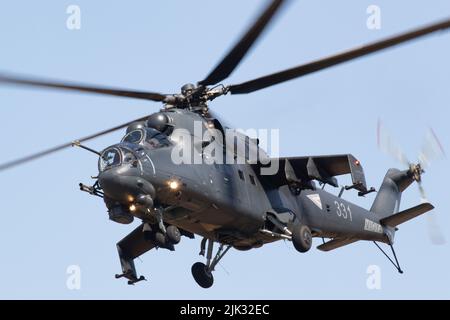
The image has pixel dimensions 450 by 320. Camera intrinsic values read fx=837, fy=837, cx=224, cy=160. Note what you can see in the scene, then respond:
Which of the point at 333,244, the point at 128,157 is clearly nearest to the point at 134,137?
the point at 128,157

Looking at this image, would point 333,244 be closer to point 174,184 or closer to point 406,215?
point 406,215

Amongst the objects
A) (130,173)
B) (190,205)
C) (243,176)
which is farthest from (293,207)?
(130,173)

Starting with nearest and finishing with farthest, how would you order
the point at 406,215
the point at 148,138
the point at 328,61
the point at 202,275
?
1. the point at 328,61
2. the point at 148,138
3. the point at 202,275
4. the point at 406,215

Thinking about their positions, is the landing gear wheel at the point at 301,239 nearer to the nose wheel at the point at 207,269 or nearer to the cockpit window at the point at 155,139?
the nose wheel at the point at 207,269

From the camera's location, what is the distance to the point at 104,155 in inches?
817

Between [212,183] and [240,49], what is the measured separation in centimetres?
496

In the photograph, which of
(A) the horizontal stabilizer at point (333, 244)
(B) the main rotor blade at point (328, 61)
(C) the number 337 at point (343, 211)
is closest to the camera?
(B) the main rotor blade at point (328, 61)

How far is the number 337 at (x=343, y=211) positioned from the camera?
26992 millimetres

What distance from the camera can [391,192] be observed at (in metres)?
31.6

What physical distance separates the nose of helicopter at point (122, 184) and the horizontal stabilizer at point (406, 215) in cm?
1072

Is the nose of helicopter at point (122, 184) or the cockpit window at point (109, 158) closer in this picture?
the nose of helicopter at point (122, 184)

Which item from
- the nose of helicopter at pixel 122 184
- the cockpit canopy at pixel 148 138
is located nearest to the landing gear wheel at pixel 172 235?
the nose of helicopter at pixel 122 184

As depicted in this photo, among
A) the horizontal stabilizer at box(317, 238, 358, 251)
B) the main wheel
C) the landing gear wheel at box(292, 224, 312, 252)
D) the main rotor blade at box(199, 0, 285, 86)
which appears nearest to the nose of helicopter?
the main rotor blade at box(199, 0, 285, 86)

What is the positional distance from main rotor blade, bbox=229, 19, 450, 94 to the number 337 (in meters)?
7.09
